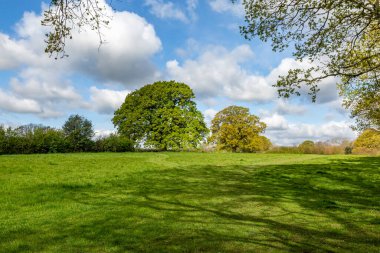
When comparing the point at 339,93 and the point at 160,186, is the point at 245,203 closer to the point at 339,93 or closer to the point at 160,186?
the point at 160,186

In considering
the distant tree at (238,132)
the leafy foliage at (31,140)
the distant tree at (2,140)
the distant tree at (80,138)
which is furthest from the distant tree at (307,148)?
the distant tree at (2,140)

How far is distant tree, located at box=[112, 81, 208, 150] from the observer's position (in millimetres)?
65312

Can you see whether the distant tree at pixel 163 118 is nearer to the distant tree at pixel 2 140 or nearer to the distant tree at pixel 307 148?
the distant tree at pixel 307 148

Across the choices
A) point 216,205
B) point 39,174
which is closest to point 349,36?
point 216,205

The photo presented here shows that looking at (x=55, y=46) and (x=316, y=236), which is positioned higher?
(x=55, y=46)

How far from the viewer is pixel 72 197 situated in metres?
15.3

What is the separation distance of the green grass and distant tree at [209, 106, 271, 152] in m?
60.1

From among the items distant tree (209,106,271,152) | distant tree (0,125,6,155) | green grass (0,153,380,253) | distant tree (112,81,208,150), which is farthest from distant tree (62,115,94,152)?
distant tree (209,106,271,152)

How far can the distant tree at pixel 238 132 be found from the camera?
82000 mm

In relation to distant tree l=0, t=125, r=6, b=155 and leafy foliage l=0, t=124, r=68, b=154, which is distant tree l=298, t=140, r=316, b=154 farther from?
distant tree l=0, t=125, r=6, b=155

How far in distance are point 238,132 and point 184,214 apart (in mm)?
71416

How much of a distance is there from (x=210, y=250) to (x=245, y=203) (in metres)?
6.44

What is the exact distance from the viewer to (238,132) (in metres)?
82.5


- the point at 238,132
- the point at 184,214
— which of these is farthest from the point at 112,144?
the point at 184,214
